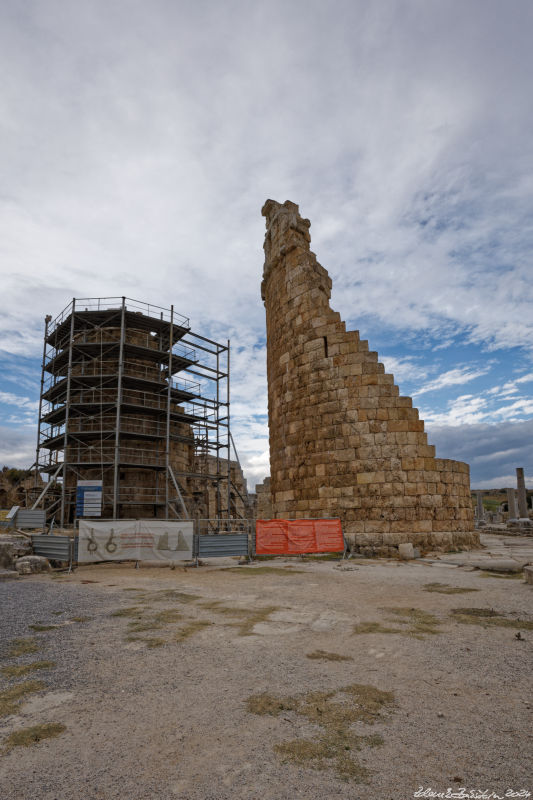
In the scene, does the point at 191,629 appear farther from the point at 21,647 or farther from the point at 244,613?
the point at 21,647

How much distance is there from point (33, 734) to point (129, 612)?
310 cm

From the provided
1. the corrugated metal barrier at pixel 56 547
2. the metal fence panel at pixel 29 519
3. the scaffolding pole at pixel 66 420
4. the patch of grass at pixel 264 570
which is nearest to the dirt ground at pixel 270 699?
the patch of grass at pixel 264 570

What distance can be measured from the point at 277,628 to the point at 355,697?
1.83m

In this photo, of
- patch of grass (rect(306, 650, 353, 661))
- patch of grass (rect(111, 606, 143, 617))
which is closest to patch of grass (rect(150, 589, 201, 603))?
patch of grass (rect(111, 606, 143, 617))

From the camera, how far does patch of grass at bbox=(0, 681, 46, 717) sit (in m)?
2.77

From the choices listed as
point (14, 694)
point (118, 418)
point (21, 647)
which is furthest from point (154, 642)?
point (118, 418)

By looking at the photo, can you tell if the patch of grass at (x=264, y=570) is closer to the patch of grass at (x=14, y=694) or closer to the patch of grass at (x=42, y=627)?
the patch of grass at (x=42, y=627)

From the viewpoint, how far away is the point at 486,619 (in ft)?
15.4

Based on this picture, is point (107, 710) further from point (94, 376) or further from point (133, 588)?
point (94, 376)

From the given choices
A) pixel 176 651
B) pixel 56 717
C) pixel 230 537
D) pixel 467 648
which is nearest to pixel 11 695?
pixel 56 717

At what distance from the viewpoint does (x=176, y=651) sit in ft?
12.7

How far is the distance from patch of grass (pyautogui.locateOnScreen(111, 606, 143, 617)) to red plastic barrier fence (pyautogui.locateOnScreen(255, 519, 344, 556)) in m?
6.08

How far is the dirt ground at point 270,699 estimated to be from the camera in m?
2.05

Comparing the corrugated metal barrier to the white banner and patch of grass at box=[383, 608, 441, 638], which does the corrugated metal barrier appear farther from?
patch of grass at box=[383, 608, 441, 638]
